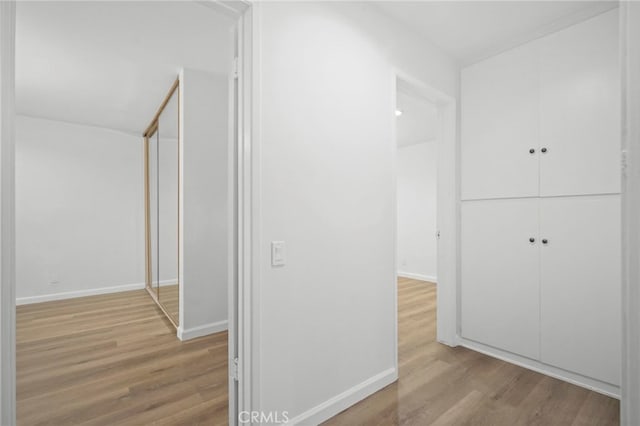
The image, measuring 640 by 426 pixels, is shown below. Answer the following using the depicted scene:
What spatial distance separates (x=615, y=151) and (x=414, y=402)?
82.6 inches

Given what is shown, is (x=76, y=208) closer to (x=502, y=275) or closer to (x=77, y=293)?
(x=77, y=293)

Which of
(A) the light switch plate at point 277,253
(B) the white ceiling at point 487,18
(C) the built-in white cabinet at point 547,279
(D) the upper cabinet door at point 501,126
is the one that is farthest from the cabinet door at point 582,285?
(A) the light switch plate at point 277,253

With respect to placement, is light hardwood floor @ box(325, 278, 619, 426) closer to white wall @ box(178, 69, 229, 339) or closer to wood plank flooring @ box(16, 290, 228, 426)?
wood plank flooring @ box(16, 290, 228, 426)

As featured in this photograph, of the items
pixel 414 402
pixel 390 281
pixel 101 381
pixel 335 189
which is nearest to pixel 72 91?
pixel 101 381

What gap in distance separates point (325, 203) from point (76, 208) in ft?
15.2

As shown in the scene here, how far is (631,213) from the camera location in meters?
0.94

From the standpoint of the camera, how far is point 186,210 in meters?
2.85

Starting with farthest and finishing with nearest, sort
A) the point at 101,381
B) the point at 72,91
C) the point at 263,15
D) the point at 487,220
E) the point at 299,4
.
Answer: the point at 72,91 → the point at 487,220 → the point at 101,381 → the point at 299,4 → the point at 263,15

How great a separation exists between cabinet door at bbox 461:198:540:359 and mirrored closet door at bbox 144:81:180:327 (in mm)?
2861

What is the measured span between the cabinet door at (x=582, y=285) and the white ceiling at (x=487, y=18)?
1.31 meters

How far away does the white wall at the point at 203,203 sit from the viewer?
9.35 ft

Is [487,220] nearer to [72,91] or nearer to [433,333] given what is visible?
[433,333]

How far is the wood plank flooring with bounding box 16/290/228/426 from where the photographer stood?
1.74m

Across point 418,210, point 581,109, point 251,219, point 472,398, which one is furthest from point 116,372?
point 418,210
